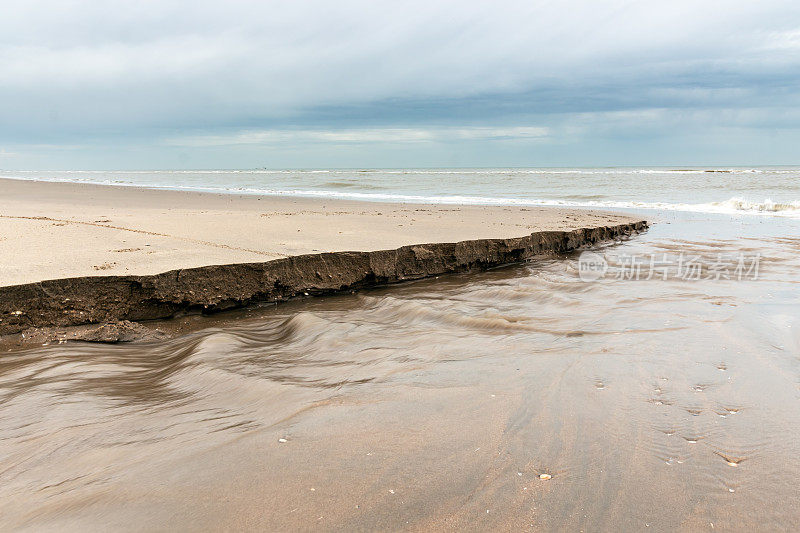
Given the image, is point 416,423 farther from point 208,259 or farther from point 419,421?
point 208,259

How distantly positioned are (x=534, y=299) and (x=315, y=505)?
10.4ft

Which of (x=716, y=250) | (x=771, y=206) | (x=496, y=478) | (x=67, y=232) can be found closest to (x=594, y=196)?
(x=771, y=206)

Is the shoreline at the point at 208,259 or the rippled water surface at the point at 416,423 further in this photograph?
the shoreline at the point at 208,259

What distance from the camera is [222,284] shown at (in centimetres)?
379

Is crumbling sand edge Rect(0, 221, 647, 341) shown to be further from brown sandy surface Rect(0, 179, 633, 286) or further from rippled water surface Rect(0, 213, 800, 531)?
rippled water surface Rect(0, 213, 800, 531)

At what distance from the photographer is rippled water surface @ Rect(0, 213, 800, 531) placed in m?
1.54

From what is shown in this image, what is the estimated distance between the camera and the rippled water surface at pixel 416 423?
154 centimetres

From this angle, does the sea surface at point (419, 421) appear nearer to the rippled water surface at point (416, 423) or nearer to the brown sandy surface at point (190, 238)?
the rippled water surface at point (416, 423)

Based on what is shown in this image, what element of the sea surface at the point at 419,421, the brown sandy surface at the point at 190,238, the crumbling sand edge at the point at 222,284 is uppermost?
the brown sandy surface at the point at 190,238

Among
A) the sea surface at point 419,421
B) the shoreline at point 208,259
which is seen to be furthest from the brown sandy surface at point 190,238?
the sea surface at point 419,421

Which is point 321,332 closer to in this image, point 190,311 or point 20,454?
point 190,311

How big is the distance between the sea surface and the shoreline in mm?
240

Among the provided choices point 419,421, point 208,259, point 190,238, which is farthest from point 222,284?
point 419,421

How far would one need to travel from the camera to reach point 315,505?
1.54 meters
